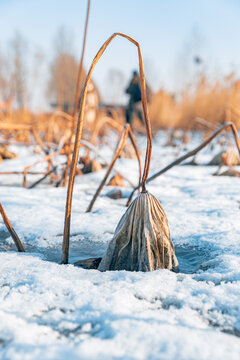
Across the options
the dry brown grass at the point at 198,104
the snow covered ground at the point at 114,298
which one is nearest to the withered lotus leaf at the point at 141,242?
the snow covered ground at the point at 114,298

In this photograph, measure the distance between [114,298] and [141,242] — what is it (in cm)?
19

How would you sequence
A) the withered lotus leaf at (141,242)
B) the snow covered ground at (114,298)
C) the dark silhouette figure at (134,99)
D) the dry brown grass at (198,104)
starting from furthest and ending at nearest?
the dark silhouette figure at (134,99) → the dry brown grass at (198,104) → the withered lotus leaf at (141,242) → the snow covered ground at (114,298)

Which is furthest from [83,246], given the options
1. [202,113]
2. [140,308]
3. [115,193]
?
[202,113]

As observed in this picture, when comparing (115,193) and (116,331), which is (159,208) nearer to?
(116,331)

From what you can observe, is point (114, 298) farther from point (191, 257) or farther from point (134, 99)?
point (134, 99)

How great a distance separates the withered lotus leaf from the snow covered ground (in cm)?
4

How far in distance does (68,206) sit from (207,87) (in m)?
6.28

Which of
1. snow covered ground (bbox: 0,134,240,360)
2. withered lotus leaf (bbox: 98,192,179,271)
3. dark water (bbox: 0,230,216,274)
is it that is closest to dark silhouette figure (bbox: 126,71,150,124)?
snow covered ground (bbox: 0,134,240,360)

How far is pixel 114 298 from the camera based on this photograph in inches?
26.7

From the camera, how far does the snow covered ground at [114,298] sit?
1.72ft

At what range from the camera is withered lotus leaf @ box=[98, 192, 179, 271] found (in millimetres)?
833

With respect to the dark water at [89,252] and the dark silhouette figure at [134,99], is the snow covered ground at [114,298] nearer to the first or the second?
the dark water at [89,252]

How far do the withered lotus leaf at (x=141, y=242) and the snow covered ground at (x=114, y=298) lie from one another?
41 millimetres

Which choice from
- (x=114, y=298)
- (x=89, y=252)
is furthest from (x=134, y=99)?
(x=114, y=298)
